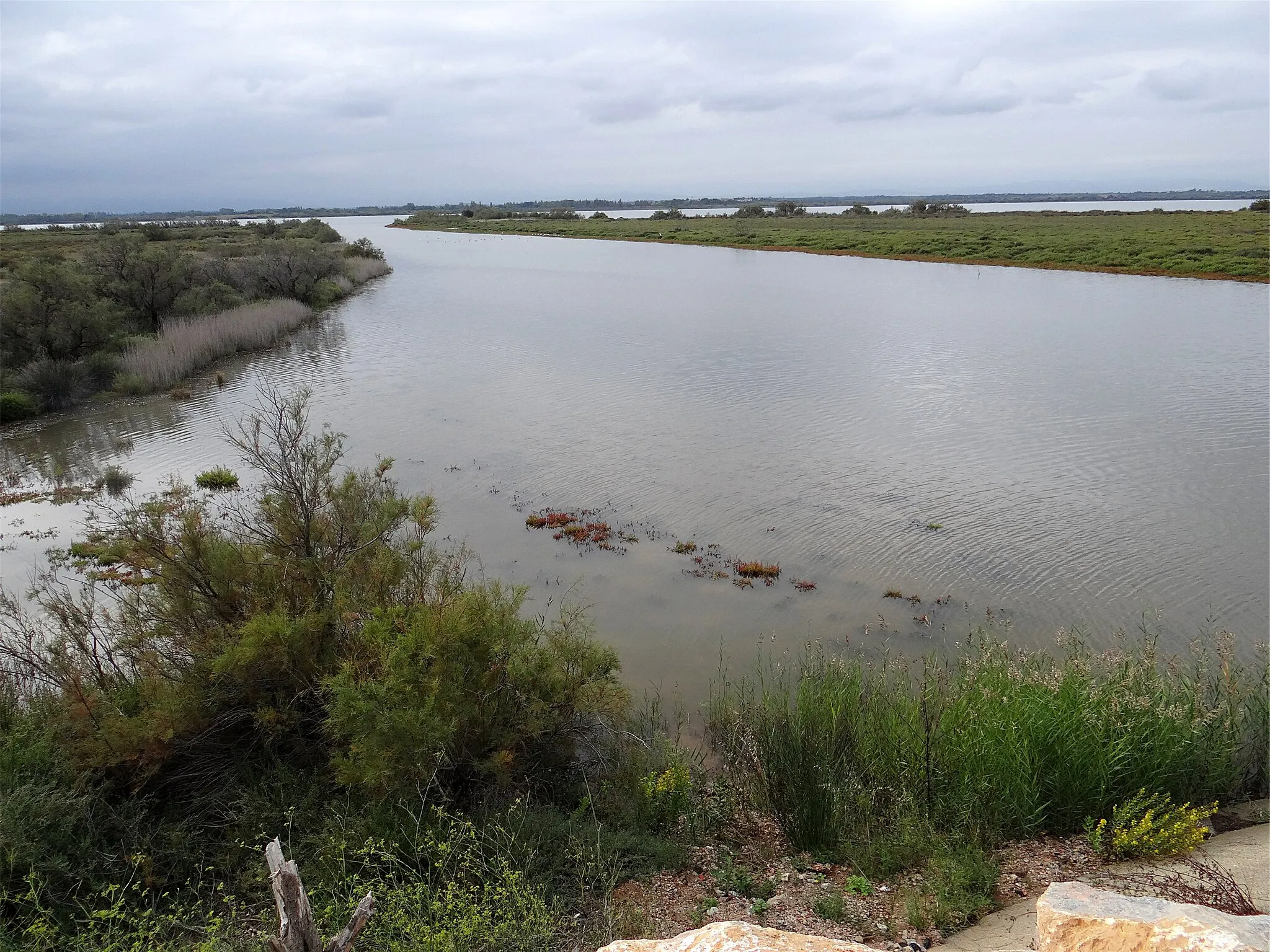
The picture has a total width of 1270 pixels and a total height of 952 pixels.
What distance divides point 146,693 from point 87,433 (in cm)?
1486

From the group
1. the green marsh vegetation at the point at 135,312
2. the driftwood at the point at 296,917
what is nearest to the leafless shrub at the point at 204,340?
the green marsh vegetation at the point at 135,312

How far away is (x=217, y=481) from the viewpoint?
13.8 meters

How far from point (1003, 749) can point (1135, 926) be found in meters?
2.40

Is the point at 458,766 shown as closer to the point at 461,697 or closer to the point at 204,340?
the point at 461,697

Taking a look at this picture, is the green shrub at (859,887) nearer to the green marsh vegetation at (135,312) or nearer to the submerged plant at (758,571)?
the submerged plant at (758,571)

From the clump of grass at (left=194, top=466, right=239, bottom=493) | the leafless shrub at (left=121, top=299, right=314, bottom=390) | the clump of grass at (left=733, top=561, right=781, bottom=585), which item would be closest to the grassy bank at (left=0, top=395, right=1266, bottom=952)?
the clump of grass at (left=733, top=561, right=781, bottom=585)

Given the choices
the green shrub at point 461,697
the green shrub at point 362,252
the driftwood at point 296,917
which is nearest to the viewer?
the driftwood at point 296,917

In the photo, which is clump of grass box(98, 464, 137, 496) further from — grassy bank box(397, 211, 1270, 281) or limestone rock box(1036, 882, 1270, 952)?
grassy bank box(397, 211, 1270, 281)

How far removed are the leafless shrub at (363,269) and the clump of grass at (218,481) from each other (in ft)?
101

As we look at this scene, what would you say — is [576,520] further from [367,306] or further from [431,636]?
[367,306]

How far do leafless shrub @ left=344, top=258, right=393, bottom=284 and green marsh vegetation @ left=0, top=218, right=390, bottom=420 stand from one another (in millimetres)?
2875

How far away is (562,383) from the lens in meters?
21.5

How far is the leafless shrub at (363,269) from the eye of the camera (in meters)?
43.1

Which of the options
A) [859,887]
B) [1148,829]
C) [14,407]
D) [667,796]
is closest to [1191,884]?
[1148,829]
